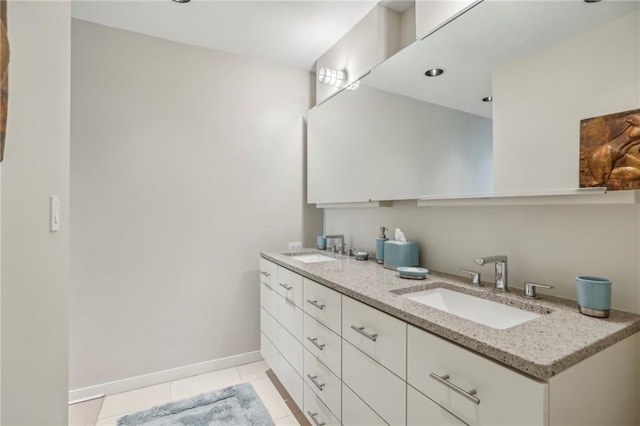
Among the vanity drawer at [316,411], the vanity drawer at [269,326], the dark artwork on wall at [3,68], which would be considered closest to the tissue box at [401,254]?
the vanity drawer at [316,411]

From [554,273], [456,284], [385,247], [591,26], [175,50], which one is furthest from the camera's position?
[175,50]

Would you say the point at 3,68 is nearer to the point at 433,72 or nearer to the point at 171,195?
the point at 433,72

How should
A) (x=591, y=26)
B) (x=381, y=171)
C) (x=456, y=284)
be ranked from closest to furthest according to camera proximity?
(x=591, y=26), (x=456, y=284), (x=381, y=171)

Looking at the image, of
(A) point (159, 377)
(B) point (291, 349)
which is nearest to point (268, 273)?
(B) point (291, 349)

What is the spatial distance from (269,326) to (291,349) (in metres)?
0.43

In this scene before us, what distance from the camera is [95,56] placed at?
6.79ft

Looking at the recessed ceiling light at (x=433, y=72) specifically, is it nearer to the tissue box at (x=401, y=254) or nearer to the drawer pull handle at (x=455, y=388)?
the tissue box at (x=401, y=254)

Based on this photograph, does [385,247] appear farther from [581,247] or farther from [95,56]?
[95,56]

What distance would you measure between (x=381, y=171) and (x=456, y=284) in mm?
882

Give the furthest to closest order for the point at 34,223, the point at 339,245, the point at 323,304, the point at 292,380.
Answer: the point at 339,245 < the point at 292,380 < the point at 323,304 < the point at 34,223

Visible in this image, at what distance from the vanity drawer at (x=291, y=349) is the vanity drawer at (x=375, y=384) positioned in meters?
0.47

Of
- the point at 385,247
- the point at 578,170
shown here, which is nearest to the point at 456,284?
the point at 385,247

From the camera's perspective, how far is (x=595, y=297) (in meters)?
0.99

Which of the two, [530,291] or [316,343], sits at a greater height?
[530,291]
